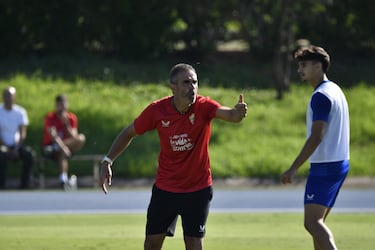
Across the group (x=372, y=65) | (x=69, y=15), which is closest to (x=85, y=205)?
(x=69, y=15)

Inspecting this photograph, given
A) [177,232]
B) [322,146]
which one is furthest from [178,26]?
[322,146]

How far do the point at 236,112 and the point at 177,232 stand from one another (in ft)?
18.3

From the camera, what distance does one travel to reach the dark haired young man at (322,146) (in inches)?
346

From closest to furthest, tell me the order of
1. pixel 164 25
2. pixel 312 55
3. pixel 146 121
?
pixel 312 55 → pixel 146 121 → pixel 164 25

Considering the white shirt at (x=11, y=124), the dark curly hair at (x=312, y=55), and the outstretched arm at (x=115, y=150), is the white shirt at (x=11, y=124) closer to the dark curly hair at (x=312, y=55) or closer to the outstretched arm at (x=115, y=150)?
the outstretched arm at (x=115, y=150)

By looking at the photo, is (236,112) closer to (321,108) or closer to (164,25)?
(321,108)

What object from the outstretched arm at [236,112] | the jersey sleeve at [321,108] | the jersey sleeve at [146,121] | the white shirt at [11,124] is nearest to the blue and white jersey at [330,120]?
the jersey sleeve at [321,108]

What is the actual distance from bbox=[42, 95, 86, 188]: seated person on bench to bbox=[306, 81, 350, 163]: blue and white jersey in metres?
12.2

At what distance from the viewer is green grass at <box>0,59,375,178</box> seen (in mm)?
23281

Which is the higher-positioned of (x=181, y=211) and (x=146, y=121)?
(x=146, y=121)

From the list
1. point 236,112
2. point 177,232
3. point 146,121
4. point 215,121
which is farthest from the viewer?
point 215,121

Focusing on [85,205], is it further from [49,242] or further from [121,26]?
[121,26]

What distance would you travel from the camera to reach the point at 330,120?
891 centimetres

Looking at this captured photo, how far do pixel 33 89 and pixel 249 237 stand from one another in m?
14.4
